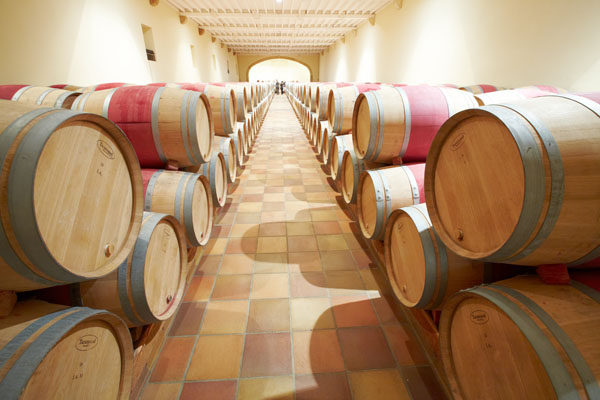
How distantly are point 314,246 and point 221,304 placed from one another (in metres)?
1.19

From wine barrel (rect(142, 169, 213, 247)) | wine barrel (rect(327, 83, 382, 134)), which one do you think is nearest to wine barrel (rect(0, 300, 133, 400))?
wine barrel (rect(142, 169, 213, 247))

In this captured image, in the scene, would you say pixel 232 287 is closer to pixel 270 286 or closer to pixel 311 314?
pixel 270 286

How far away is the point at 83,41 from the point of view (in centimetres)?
586

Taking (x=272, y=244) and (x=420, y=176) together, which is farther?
(x=272, y=244)

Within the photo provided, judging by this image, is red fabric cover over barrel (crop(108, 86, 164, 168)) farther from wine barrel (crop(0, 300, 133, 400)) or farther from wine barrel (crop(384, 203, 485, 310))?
wine barrel (crop(384, 203, 485, 310))

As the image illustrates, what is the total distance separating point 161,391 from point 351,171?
8.79 feet

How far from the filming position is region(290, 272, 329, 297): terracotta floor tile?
241cm

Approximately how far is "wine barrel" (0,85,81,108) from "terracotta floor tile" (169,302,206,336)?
7.34 ft

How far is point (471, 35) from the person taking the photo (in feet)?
18.5

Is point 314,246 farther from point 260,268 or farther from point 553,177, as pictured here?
point 553,177

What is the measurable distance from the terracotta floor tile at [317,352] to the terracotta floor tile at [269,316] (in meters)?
0.16

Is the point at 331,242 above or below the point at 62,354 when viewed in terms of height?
below

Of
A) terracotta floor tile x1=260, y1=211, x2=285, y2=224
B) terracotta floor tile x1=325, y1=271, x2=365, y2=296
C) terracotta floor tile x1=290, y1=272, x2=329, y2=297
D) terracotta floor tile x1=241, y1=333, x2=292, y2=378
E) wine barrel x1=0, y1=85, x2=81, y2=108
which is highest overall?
wine barrel x1=0, y1=85, x2=81, y2=108

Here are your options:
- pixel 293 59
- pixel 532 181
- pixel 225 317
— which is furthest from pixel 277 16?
pixel 293 59
